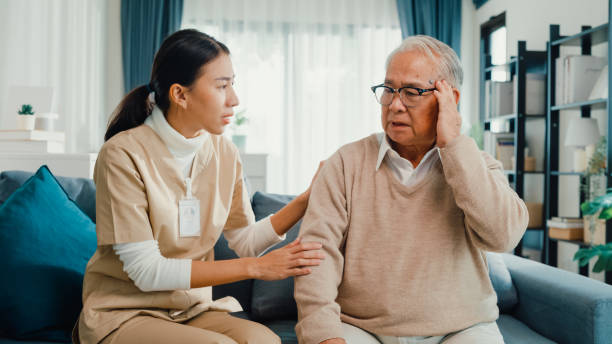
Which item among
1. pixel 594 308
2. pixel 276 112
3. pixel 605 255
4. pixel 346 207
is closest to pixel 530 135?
pixel 605 255

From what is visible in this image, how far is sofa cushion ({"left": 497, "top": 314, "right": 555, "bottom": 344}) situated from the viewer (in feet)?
4.94

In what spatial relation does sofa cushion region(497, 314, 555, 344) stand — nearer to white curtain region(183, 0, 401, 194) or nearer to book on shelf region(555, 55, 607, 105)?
book on shelf region(555, 55, 607, 105)

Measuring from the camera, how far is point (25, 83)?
3471mm

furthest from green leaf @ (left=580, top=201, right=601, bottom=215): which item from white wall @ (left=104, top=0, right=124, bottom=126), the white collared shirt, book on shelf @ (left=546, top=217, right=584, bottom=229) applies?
white wall @ (left=104, top=0, right=124, bottom=126)

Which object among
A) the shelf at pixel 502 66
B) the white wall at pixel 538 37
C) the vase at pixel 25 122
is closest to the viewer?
the vase at pixel 25 122

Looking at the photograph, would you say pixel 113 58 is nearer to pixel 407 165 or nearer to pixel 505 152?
pixel 505 152

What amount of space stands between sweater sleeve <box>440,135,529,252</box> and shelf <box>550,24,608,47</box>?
247 centimetres

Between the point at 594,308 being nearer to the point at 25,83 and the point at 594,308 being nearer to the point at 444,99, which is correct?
the point at 444,99

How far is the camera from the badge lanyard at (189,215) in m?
1.32

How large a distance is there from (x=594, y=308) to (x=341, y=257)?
73 cm

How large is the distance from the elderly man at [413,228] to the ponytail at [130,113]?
54 centimetres

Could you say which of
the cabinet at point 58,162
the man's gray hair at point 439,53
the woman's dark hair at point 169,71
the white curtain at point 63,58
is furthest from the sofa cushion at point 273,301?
the white curtain at point 63,58

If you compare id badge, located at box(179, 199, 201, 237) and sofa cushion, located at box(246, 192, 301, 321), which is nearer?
id badge, located at box(179, 199, 201, 237)

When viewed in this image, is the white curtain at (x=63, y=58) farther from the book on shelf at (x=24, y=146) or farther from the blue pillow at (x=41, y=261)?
the blue pillow at (x=41, y=261)
